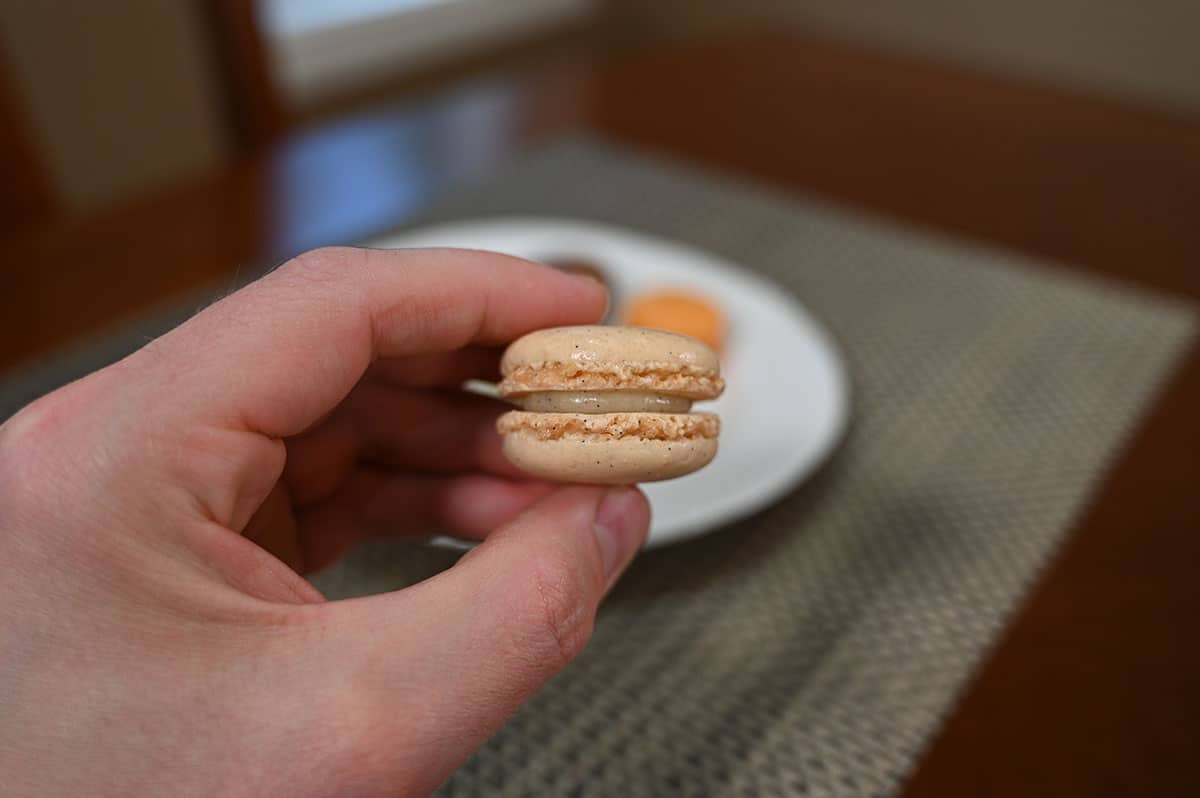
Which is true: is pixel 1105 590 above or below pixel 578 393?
below

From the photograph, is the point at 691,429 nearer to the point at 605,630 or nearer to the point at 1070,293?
the point at 605,630

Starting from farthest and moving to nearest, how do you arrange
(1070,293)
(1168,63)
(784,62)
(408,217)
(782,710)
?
1. (1168,63)
2. (784,62)
3. (408,217)
4. (1070,293)
5. (782,710)

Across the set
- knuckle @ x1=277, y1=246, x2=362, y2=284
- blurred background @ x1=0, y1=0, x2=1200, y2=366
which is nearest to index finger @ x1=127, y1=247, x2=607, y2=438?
knuckle @ x1=277, y1=246, x2=362, y2=284

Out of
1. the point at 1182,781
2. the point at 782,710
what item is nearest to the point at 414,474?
the point at 782,710

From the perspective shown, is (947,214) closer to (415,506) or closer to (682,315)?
(682,315)

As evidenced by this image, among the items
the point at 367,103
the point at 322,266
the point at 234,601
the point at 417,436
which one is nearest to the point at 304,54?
the point at 367,103

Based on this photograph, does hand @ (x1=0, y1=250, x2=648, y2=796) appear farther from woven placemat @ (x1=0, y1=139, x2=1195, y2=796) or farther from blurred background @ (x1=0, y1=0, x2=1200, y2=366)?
blurred background @ (x1=0, y1=0, x2=1200, y2=366)

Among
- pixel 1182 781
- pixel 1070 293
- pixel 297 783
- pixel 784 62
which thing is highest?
pixel 784 62
